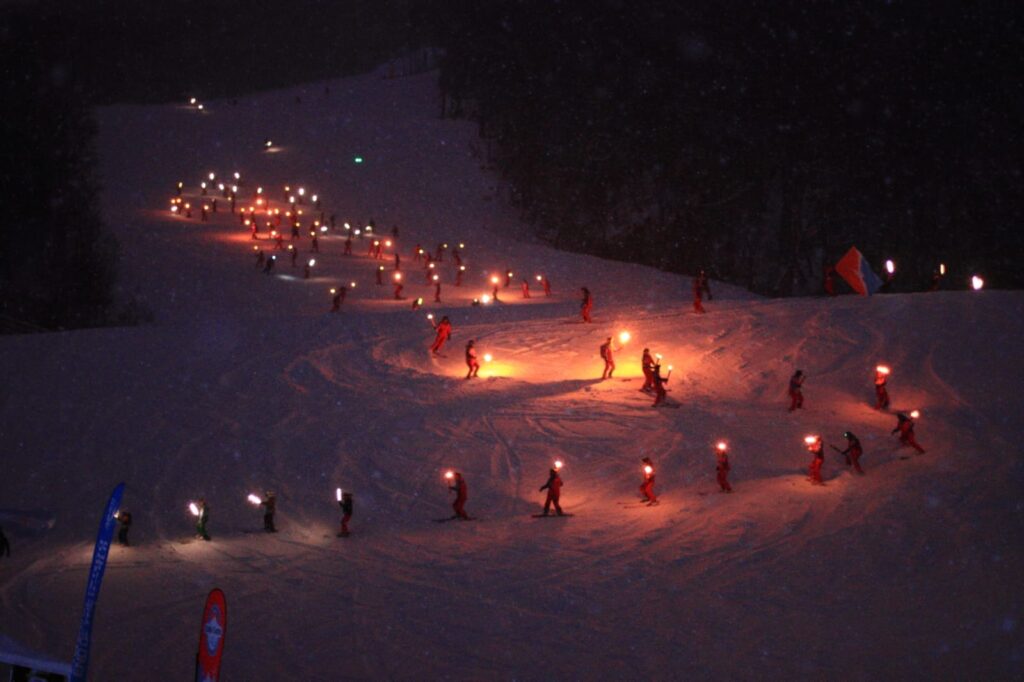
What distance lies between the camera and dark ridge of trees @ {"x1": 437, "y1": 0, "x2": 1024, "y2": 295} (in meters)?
42.9

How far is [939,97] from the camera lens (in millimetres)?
43719

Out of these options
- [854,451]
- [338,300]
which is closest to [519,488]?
[854,451]

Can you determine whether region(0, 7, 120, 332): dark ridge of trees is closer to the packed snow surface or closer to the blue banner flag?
the packed snow surface

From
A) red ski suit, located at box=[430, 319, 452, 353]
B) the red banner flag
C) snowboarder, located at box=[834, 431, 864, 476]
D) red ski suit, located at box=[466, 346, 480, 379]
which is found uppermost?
red ski suit, located at box=[430, 319, 452, 353]

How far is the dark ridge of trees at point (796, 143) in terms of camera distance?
141 ft

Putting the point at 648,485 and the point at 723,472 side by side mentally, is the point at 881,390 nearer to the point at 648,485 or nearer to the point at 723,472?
the point at 723,472

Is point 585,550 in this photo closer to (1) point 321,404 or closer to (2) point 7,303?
(1) point 321,404

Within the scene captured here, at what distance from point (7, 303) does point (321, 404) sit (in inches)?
675

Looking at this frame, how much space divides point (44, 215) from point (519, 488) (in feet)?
82.6

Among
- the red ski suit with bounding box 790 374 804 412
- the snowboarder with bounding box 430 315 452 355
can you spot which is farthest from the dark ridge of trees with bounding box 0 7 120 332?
the red ski suit with bounding box 790 374 804 412

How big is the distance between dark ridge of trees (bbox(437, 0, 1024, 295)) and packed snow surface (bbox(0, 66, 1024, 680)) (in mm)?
16225

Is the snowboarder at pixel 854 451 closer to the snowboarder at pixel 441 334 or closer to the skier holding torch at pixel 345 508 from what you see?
the skier holding torch at pixel 345 508

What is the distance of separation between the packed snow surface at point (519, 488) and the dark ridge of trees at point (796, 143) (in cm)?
1623

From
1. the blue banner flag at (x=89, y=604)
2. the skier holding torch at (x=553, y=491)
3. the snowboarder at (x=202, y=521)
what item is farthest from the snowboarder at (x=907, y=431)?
the blue banner flag at (x=89, y=604)
